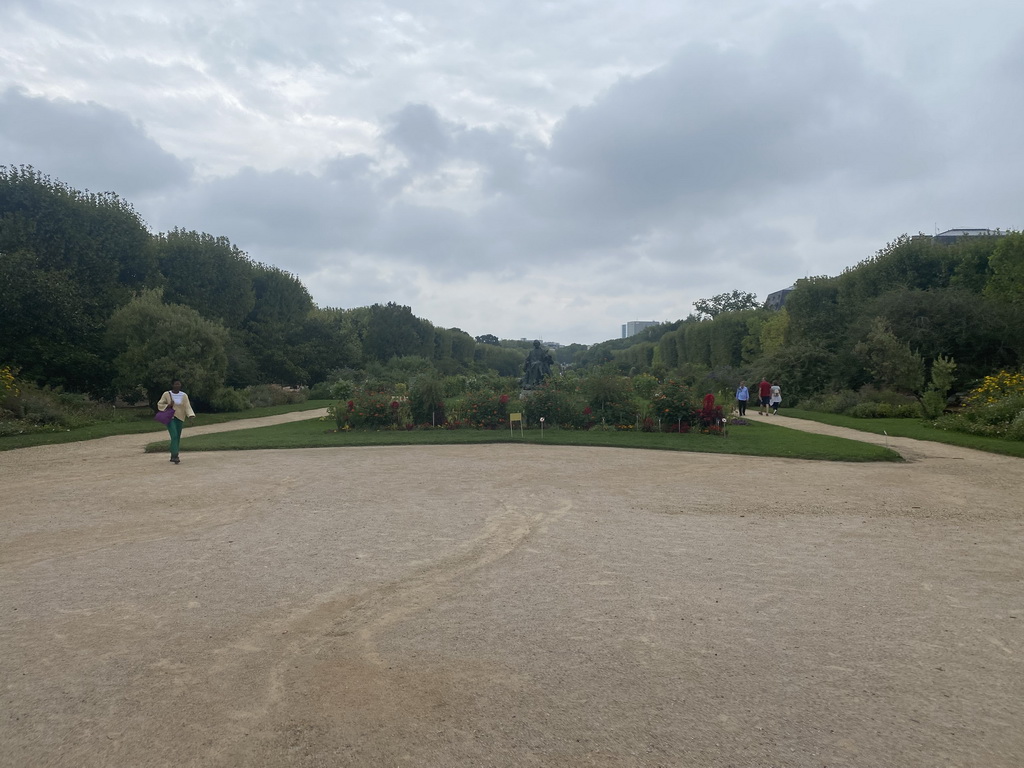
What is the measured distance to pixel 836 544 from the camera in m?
6.62

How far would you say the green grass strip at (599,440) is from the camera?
1344cm

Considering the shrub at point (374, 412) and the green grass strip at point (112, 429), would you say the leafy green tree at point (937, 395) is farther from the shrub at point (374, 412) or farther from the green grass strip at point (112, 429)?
the green grass strip at point (112, 429)

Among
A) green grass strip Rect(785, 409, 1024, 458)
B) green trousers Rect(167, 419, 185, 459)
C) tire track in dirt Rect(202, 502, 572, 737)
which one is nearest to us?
tire track in dirt Rect(202, 502, 572, 737)

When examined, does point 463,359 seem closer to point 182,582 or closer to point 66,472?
point 66,472

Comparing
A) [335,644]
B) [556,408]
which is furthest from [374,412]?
[335,644]

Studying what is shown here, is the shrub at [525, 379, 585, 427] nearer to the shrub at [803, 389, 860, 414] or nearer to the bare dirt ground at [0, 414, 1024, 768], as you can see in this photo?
the bare dirt ground at [0, 414, 1024, 768]

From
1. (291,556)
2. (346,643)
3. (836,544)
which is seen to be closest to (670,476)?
(836,544)

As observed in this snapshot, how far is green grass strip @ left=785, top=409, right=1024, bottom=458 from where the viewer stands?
13.3 metres

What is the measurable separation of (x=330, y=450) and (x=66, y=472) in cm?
511

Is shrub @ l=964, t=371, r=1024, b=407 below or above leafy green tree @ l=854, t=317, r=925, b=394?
below

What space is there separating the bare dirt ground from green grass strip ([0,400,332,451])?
8496 mm

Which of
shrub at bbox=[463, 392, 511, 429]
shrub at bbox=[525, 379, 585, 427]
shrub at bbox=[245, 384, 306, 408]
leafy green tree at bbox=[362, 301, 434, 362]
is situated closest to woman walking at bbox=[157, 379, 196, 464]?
shrub at bbox=[463, 392, 511, 429]

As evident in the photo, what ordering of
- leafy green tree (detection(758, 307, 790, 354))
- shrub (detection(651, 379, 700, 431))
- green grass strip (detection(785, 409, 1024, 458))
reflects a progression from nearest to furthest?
1. green grass strip (detection(785, 409, 1024, 458))
2. shrub (detection(651, 379, 700, 431))
3. leafy green tree (detection(758, 307, 790, 354))

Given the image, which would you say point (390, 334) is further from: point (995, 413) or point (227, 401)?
point (995, 413)
